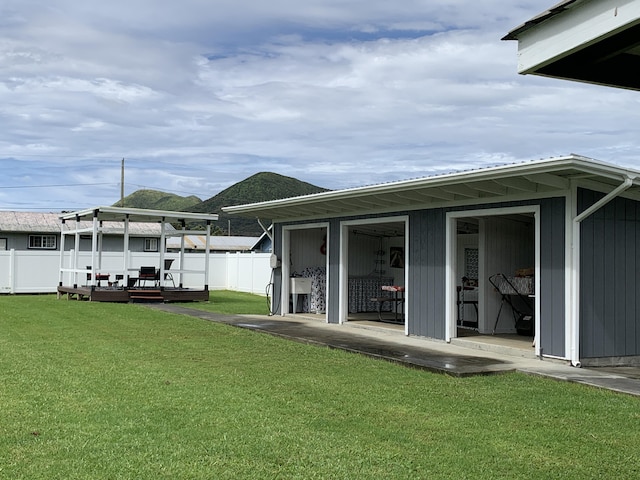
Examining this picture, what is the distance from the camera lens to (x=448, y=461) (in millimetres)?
4973

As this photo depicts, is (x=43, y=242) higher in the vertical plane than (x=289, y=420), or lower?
higher

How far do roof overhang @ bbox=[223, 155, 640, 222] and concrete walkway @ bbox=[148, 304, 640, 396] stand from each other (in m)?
2.22

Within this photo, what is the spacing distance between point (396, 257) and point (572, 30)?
14.9 metres

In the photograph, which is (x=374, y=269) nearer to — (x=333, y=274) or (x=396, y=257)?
(x=396, y=257)

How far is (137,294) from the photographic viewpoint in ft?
67.1

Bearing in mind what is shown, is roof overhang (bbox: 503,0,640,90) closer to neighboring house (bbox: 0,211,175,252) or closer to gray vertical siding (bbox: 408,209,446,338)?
gray vertical siding (bbox: 408,209,446,338)

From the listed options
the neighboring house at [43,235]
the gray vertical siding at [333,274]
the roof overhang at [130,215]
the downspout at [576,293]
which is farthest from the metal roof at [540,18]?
the neighboring house at [43,235]

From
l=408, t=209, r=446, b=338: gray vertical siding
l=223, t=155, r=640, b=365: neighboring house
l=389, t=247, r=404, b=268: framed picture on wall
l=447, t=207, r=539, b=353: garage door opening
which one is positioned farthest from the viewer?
l=389, t=247, r=404, b=268: framed picture on wall

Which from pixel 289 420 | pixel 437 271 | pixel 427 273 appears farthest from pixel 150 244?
pixel 289 420

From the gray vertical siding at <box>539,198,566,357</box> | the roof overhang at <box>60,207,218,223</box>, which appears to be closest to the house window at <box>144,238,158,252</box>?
the roof overhang at <box>60,207,218,223</box>

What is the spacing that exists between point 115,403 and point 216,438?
60.7 inches

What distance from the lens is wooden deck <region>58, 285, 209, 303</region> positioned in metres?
20.3

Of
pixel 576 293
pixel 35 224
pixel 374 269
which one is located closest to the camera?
pixel 576 293

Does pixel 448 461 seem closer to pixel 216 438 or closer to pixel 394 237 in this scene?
pixel 216 438
